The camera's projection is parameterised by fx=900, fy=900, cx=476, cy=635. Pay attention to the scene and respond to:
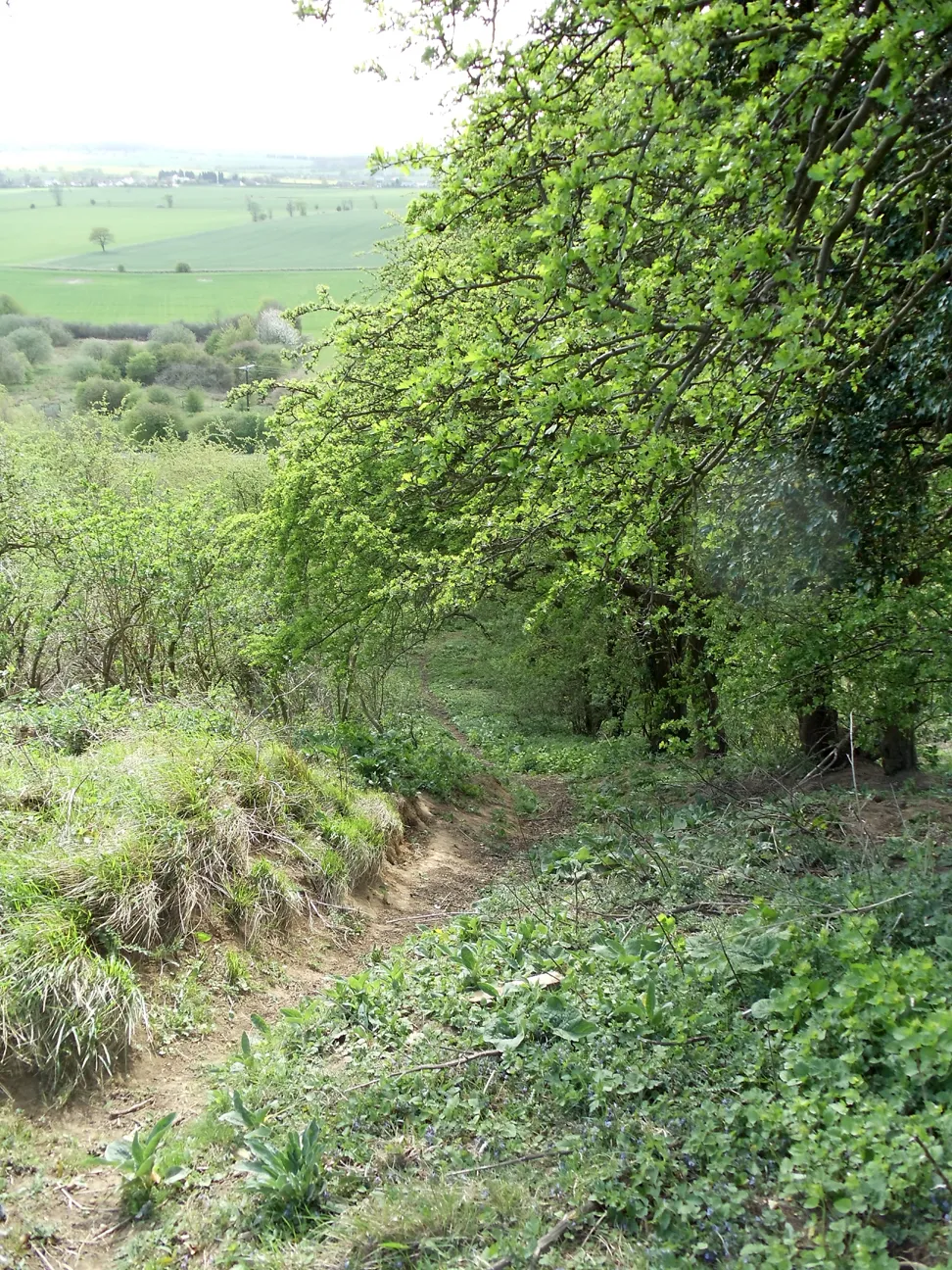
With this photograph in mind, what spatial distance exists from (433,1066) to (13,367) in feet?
267

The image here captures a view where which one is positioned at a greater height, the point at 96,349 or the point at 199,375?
the point at 96,349

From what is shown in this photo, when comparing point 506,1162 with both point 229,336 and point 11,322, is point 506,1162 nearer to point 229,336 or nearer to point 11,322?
point 229,336

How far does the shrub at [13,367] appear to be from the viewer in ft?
233

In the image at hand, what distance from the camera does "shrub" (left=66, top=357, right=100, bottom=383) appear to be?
240 feet

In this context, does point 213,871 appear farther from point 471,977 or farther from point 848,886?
point 848,886

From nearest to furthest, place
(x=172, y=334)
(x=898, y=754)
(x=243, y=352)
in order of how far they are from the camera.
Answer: (x=898, y=754)
(x=243, y=352)
(x=172, y=334)

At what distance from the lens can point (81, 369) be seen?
7519cm

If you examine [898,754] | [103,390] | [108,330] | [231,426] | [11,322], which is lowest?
[898,754]

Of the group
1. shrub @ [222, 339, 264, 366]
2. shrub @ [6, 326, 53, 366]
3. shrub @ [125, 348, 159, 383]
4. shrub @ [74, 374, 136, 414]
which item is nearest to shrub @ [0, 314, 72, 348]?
shrub @ [6, 326, 53, 366]

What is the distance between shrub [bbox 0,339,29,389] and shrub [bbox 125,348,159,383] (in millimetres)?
7924

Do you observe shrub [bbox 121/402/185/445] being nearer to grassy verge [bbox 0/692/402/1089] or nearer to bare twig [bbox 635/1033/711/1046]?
grassy verge [bbox 0/692/402/1089]

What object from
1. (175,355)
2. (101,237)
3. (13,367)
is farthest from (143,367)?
(101,237)

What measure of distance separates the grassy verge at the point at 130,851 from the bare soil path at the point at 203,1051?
19 cm

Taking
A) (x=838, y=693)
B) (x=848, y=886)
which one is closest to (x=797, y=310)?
(x=848, y=886)
